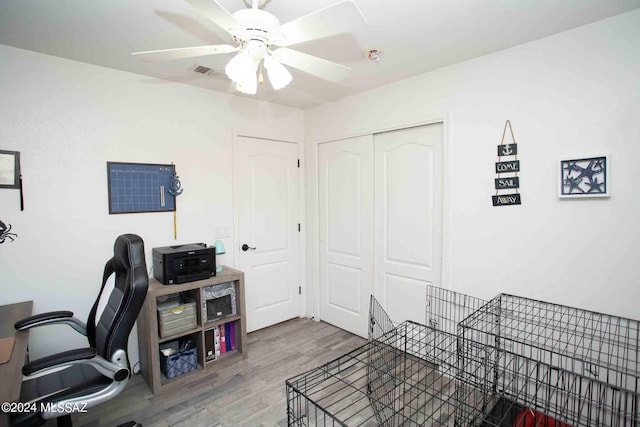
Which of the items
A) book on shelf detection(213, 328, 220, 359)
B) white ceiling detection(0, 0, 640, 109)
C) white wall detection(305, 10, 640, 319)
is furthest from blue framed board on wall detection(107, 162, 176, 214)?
white wall detection(305, 10, 640, 319)

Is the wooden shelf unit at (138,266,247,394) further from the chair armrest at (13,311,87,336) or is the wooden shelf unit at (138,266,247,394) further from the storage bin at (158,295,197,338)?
the chair armrest at (13,311,87,336)

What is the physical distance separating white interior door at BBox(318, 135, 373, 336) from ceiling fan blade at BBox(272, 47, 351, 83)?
1.58m

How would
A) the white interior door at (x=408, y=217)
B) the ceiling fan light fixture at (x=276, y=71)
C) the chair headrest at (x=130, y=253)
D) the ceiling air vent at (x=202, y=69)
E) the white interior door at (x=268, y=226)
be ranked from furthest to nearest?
the white interior door at (x=268, y=226) → the white interior door at (x=408, y=217) → the ceiling air vent at (x=202, y=69) → the chair headrest at (x=130, y=253) → the ceiling fan light fixture at (x=276, y=71)

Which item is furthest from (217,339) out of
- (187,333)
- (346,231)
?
(346,231)

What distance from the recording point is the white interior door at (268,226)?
3.50 m

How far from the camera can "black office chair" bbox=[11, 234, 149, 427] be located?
151 cm

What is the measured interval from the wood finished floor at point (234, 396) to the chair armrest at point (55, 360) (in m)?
0.89

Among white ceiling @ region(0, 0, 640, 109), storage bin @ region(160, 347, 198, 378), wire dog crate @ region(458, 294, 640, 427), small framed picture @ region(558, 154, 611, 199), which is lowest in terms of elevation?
storage bin @ region(160, 347, 198, 378)

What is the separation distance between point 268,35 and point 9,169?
2165 mm

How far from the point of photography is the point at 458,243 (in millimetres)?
2654

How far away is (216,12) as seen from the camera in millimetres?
1271

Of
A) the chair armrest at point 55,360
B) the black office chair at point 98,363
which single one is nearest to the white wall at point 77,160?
the black office chair at point 98,363

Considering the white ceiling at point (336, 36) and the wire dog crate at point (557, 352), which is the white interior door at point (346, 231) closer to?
the white ceiling at point (336, 36)

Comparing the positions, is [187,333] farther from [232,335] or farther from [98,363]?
[98,363]
